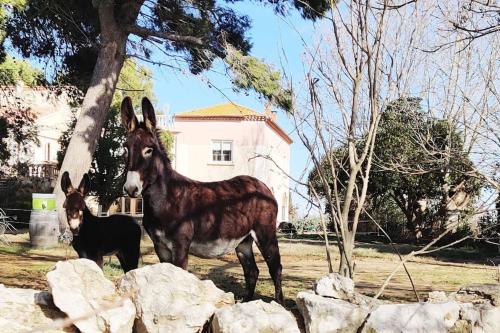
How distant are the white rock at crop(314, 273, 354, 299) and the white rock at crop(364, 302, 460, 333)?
12.8 inches

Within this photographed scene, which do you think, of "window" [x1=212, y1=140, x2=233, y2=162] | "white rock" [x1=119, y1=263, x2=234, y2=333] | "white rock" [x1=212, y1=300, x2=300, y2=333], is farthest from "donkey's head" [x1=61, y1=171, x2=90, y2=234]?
"window" [x1=212, y1=140, x2=233, y2=162]

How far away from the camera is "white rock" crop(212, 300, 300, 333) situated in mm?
3699

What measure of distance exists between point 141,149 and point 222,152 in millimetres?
32234

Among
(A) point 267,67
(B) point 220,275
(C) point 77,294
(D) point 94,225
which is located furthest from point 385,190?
(C) point 77,294

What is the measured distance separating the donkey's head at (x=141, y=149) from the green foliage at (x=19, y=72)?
13.6m

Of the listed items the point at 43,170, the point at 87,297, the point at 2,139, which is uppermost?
the point at 2,139

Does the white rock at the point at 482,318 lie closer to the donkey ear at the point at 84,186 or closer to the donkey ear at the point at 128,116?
the donkey ear at the point at 128,116

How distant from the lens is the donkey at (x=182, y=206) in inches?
176

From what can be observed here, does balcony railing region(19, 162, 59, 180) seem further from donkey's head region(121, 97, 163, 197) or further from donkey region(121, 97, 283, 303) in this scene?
donkey's head region(121, 97, 163, 197)

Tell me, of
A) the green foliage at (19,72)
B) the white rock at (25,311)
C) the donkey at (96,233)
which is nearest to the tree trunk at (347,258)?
the donkey at (96,233)

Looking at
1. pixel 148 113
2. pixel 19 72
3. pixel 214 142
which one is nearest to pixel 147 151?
pixel 148 113

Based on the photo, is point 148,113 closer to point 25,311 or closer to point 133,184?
point 133,184

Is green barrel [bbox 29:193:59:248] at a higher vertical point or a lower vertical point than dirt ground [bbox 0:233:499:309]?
higher

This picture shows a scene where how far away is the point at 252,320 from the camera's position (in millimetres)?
3732
